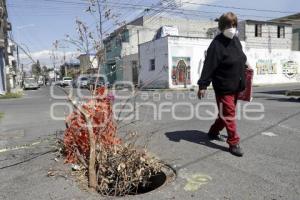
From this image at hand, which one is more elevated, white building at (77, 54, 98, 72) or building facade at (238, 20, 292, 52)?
building facade at (238, 20, 292, 52)

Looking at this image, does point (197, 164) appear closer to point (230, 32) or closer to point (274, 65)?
point (230, 32)

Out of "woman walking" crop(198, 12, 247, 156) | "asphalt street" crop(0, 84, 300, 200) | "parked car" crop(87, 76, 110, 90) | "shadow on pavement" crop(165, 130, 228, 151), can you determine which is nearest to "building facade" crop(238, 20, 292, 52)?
"asphalt street" crop(0, 84, 300, 200)

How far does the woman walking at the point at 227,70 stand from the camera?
15.9 feet

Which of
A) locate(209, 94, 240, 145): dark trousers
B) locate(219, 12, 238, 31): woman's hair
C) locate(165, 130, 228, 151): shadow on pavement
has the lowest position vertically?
locate(165, 130, 228, 151): shadow on pavement

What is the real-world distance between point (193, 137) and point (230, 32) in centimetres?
211

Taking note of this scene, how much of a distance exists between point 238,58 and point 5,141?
189 inches

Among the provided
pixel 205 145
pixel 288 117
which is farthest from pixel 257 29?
pixel 205 145

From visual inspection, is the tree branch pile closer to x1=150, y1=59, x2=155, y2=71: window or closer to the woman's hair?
the woman's hair

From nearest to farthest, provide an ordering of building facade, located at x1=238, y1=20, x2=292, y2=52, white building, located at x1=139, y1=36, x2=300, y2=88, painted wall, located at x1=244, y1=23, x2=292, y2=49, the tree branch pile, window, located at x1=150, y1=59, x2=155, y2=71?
the tree branch pile < white building, located at x1=139, y1=36, x2=300, y2=88 < window, located at x1=150, y1=59, x2=155, y2=71 < building facade, located at x1=238, y1=20, x2=292, y2=52 < painted wall, located at x1=244, y1=23, x2=292, y2=49

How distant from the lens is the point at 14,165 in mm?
4902

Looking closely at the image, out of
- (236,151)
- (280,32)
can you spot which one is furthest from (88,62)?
(280,32)

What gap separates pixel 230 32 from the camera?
4797 millimetres

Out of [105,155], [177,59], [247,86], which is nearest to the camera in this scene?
[105,155]

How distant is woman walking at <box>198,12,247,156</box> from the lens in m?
4.83
